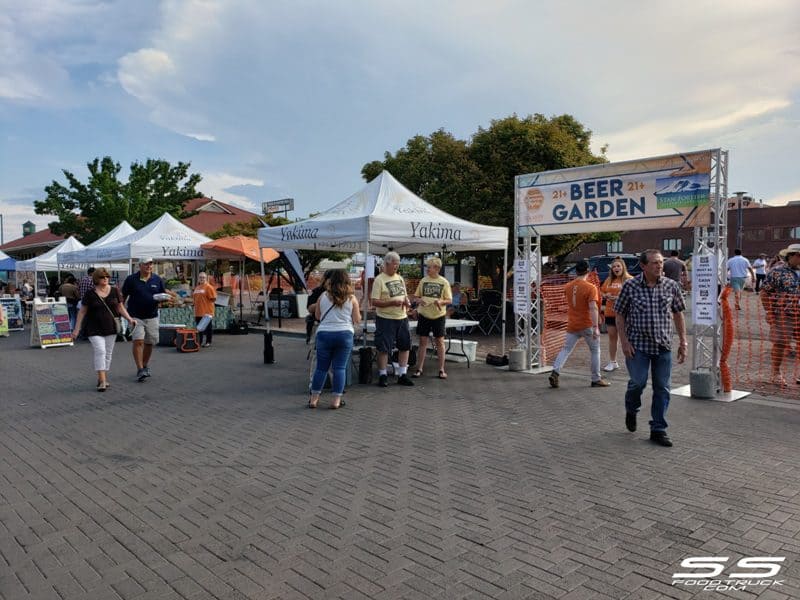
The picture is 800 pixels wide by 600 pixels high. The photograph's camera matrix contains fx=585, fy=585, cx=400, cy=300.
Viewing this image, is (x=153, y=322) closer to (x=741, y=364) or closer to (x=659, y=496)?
(x=659, y=496)

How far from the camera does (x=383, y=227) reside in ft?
29.8

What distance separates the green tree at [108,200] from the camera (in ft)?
96.4

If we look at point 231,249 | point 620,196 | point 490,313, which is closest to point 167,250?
point 231,249

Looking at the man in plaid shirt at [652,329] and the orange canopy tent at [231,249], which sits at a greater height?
the orange canopy tent at [231,249]

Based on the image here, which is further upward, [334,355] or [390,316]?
[390,316]

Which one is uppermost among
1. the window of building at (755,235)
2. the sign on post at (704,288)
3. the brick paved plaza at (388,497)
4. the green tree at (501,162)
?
the window of building at (755,235)

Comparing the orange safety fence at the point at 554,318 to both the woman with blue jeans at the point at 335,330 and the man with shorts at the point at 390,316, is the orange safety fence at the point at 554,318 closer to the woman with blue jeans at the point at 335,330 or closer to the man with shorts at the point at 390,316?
the man with shorts at the point at 390,316

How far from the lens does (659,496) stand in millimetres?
4121

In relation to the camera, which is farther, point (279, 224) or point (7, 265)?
point (279, 224)

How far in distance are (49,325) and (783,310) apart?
1489 cm

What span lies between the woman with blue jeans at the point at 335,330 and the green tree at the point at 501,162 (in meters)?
11.4

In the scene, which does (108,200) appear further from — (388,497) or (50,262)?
(388,497)

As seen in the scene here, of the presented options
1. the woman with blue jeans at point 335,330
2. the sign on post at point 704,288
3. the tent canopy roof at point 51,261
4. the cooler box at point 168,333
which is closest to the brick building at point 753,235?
the tent canopy roof at point 51,261

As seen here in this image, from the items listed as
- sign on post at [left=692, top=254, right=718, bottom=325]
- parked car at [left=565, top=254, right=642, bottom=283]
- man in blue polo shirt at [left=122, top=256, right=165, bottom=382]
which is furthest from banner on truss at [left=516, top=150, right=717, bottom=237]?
parked car at [left=565, top=254, right=642, bottom=283]
